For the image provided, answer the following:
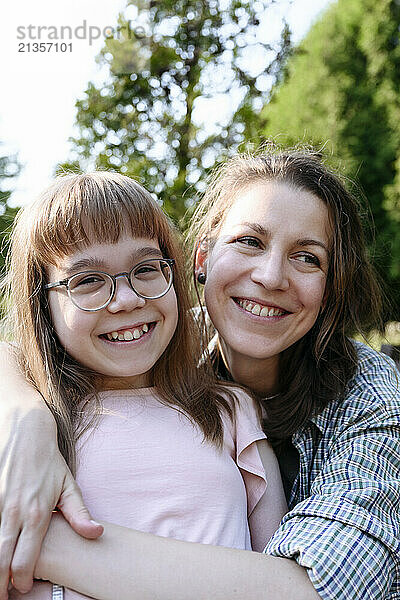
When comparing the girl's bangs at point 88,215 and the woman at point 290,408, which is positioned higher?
the girl's bangs at point 88,215

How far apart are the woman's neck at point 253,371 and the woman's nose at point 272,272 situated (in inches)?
14.9

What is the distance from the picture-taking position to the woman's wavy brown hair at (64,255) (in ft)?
6.32

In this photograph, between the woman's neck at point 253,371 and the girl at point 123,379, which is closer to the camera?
the girl at point 123,379

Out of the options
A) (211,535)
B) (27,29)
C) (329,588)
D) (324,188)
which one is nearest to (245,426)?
(211,535)

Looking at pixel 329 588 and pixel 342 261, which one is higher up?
pixel 342 261

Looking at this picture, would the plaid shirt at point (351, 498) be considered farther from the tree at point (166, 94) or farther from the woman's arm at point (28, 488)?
the tree at point (166, 94)

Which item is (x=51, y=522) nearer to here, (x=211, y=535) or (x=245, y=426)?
(x=211, y=535)

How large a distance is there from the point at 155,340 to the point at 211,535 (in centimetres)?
58

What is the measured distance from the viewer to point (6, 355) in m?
2.13

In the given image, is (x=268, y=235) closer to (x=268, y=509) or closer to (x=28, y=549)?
(x=268, y=509)

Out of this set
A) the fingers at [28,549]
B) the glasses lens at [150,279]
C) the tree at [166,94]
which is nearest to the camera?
the fingers at [28,549]

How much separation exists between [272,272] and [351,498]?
756 millimetres

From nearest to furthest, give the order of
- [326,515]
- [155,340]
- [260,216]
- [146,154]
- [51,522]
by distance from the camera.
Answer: [51,522]
[326,515]
[155,340]
[260,216]
[146,154]

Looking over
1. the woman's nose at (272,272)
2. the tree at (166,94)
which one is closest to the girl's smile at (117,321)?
the woman's nose at (272,272)
